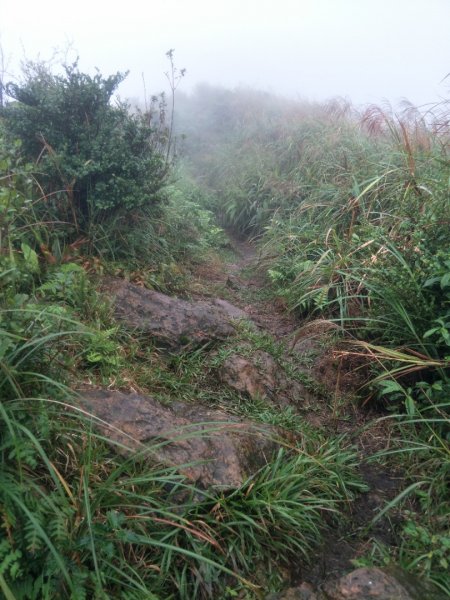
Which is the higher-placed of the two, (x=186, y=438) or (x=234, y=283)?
(x=234, y=283)

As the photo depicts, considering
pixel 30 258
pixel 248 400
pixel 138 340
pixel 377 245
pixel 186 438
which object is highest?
pixel 30 258

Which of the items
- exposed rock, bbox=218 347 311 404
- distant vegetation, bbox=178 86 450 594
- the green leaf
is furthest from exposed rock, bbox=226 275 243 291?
the green leaf

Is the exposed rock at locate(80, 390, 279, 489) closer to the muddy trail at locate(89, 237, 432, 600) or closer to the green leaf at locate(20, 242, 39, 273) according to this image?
the muddy trail at locate(89, 237, 432, 600)

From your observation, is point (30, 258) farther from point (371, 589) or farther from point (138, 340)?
point (371, 589)

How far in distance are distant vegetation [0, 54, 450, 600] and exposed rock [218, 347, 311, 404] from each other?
47cm

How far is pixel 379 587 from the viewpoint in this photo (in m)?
1.87

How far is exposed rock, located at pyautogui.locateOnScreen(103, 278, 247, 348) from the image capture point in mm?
3475

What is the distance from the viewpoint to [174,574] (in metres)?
2.00

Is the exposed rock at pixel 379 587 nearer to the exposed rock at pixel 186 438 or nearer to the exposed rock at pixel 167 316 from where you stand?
the exposed rock at pixel 186 438

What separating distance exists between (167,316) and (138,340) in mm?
368

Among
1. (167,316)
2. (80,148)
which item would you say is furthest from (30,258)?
(80,148)

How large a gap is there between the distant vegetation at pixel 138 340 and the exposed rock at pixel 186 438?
80 mm

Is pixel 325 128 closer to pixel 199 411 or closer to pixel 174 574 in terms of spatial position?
pixel 199 411

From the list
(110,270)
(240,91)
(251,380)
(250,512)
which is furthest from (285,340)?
(240,91)
